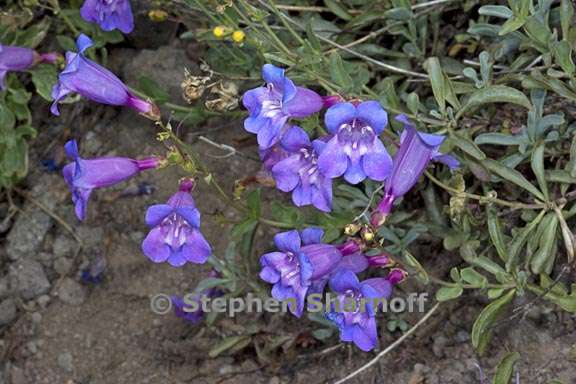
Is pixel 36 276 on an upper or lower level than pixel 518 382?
lower

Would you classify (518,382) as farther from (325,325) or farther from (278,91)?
(278,91)

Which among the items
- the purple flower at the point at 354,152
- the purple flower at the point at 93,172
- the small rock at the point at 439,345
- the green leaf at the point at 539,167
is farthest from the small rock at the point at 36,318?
the green leaf at the point at 539,167

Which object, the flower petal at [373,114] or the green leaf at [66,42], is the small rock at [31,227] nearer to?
the green leaf at [66,42]

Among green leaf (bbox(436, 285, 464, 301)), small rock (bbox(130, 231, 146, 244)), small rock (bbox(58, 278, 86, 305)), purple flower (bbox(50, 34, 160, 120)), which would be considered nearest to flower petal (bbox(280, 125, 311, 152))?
purple flower (bbox(50, 34, 160, 120))

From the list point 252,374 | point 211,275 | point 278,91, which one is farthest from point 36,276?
point 278,91

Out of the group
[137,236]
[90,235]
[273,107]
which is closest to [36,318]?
[90,235]
